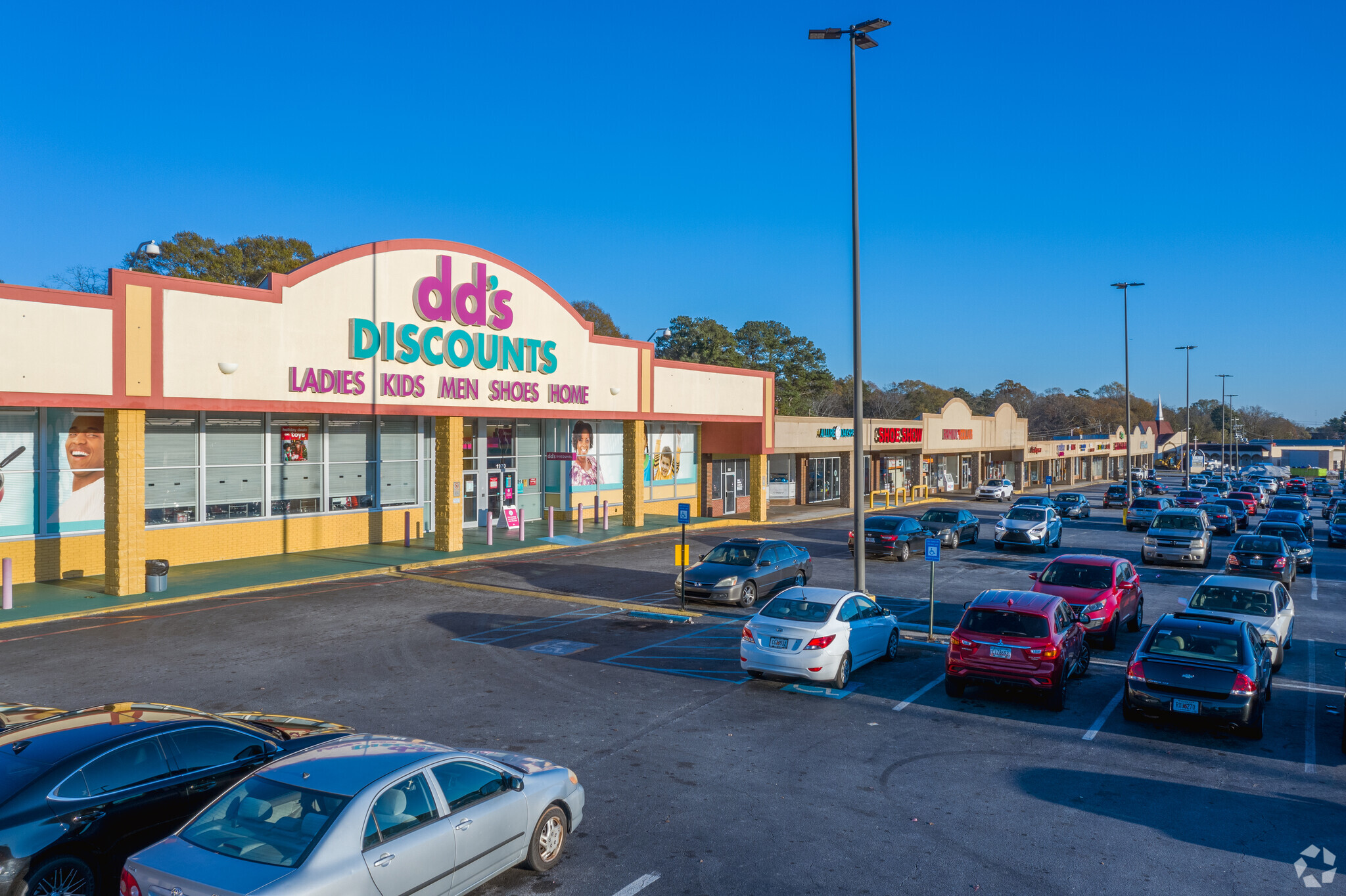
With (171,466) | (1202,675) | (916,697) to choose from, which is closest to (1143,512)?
(916,697)

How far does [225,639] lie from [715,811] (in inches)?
454

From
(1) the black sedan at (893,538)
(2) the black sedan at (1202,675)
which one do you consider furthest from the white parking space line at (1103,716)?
(1) the black sedan at (893,538)

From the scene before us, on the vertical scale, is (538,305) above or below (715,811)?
above

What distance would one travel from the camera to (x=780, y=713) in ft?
40.6

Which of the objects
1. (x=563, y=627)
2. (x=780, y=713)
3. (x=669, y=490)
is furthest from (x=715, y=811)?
(x=669, y=490)

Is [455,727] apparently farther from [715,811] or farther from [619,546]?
[619,546]

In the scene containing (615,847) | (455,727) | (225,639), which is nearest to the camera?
(615,847)

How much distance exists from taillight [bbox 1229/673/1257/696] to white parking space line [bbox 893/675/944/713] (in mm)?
4040

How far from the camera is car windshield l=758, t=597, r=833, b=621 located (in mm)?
13828

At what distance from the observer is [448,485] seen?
27.5m

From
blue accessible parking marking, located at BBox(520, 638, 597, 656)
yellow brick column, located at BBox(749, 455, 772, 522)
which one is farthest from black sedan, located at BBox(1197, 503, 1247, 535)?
blue accessible parking marking, located at BBox(520, 638, 597, 656)

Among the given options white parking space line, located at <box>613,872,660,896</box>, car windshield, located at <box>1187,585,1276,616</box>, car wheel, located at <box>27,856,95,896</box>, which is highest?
car windshield, located at <box>1187,585,1276,616</box>

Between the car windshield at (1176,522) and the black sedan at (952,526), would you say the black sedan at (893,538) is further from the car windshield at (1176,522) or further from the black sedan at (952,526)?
the car windshield at (1176,522)

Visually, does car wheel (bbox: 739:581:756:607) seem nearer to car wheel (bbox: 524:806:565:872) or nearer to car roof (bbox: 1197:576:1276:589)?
car roof (bbox: 1197:576:1276:589)
